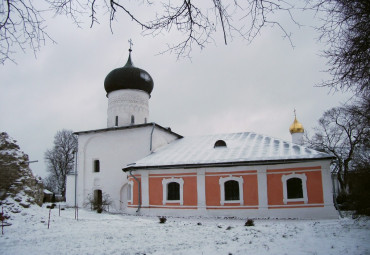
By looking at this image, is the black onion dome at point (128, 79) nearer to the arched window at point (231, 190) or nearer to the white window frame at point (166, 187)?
the white window frame at point (166, 187)

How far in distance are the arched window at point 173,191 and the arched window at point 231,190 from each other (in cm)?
272

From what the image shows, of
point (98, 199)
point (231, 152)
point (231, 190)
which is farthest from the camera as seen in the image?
point (98, 199)

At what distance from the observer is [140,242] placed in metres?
8.09

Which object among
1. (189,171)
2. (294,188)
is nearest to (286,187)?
(294,188)

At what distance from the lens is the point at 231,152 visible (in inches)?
650

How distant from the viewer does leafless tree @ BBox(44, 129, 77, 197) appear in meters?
36.6

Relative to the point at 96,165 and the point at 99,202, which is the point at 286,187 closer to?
the point at 99,202

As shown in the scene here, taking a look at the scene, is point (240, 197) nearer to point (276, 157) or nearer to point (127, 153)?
point (276, 157)

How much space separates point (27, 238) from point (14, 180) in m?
6.96

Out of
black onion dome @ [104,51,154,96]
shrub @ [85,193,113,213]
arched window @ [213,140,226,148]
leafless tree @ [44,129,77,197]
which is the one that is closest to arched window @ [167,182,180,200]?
arched window @ [213,140,226,148]

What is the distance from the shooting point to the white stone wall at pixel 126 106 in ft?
73.8

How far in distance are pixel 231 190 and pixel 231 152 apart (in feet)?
7.17

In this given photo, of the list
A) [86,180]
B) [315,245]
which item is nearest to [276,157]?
[315,245]

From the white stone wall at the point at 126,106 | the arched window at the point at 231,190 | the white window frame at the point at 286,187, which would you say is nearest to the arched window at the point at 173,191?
the arched window at the point at 231,190
